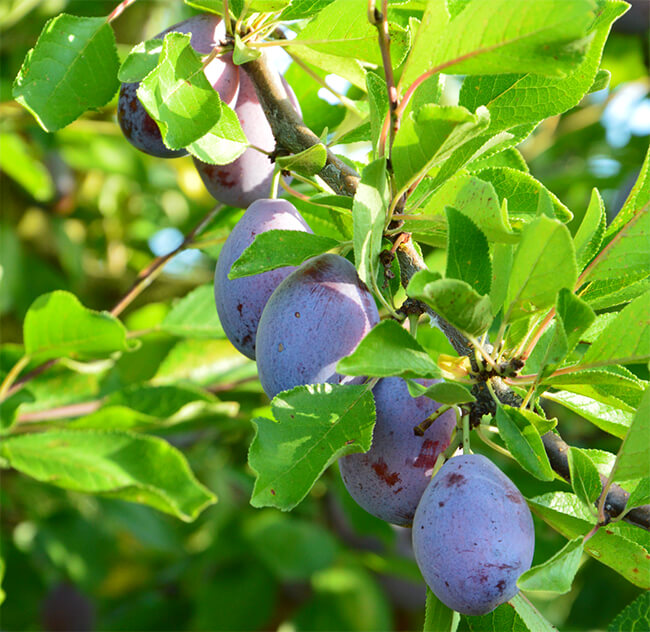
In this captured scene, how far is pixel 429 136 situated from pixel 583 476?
259mm

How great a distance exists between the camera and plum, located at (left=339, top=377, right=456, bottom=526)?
60 centimetres

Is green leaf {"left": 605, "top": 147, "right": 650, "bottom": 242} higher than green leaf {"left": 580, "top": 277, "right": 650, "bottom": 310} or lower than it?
higher

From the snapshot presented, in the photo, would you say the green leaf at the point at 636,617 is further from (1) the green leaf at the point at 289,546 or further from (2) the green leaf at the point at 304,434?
(1) the green leaf at the point at 289,546

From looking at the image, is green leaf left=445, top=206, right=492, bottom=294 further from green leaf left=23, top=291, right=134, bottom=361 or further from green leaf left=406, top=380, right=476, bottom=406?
green leaf left=23, top=291, right=134, bottom=361

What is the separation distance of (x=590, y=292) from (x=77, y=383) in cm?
90

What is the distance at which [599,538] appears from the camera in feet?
1.91

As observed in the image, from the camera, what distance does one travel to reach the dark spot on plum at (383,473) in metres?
0.60

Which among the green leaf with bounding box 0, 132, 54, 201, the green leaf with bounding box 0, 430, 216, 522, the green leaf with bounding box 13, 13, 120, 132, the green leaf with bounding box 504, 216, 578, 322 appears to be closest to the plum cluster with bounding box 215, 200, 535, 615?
the green leaf with bounding box 504, 216, 578, 322

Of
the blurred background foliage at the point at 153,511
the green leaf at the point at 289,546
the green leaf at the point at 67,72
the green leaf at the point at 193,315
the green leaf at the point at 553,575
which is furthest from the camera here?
the green leaf at the point at 289,546

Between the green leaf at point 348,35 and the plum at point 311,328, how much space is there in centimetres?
18

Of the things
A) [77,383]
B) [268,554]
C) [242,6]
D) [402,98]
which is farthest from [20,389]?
[268,554]

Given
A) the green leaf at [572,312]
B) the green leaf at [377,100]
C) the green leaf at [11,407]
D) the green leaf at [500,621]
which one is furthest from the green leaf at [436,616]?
the green leaf at [11,407]

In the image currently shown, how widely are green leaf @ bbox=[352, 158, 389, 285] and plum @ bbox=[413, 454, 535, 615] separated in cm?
16

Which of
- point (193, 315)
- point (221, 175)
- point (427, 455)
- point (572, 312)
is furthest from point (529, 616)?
point (193, 315)
